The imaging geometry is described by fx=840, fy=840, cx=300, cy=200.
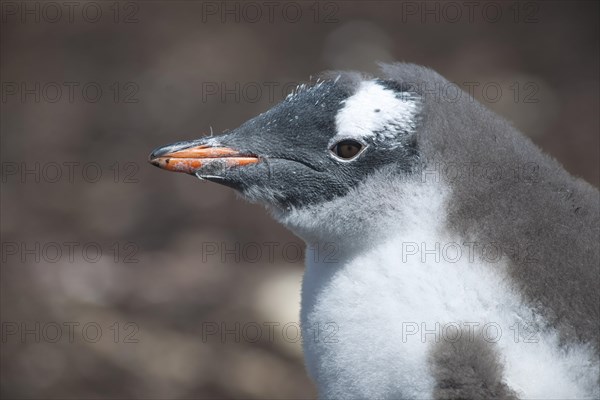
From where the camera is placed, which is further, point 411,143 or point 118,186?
point 118,186

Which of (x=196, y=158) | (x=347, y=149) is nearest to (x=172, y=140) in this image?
(x=196, y=158)

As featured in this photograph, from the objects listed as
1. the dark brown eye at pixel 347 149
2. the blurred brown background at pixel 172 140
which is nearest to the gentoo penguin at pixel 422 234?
the dark brown eye at pixel 347 149

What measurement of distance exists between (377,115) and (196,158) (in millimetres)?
505

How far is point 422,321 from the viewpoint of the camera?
2002 millimetres

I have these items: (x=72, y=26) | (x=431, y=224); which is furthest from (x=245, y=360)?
(x=72, y=26)

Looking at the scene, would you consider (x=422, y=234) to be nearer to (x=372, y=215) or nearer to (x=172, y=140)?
(x=372, y=215)

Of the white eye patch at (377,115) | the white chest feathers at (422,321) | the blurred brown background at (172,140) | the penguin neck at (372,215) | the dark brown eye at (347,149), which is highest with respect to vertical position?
the blurred brown background at (172,140)

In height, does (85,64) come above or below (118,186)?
above

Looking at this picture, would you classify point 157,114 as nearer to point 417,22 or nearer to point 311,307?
point 417,22

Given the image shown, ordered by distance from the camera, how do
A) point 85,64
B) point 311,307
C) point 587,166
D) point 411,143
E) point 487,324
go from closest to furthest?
point 487,324, point 411,143, point 311,307, point 587,166, point 85,64

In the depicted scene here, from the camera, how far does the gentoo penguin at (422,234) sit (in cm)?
192

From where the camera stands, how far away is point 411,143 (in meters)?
2.13

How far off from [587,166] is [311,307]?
14.4ft

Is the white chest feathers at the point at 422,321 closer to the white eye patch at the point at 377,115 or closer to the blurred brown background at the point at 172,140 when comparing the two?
the white eye patch at the point at 377,115
